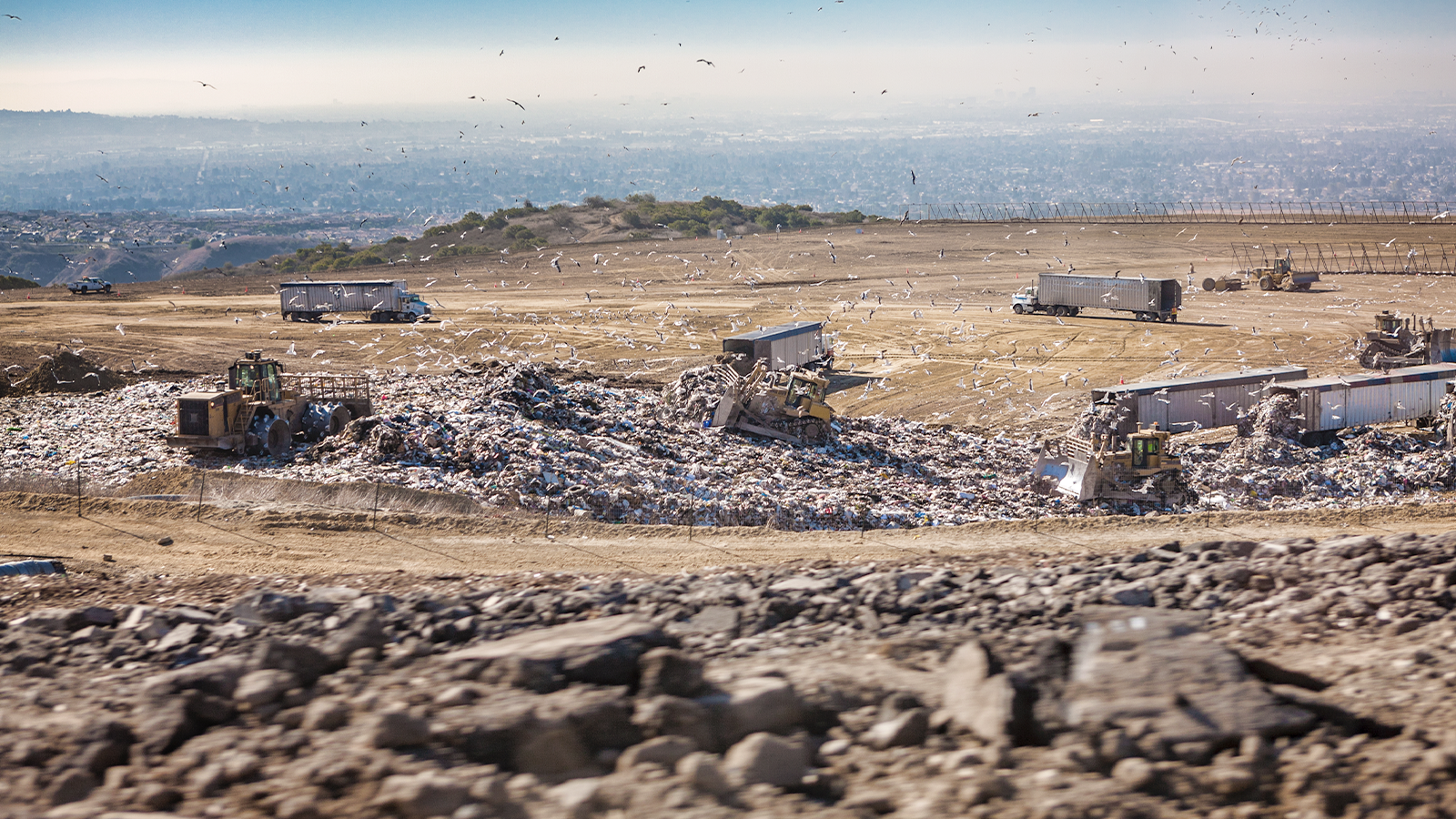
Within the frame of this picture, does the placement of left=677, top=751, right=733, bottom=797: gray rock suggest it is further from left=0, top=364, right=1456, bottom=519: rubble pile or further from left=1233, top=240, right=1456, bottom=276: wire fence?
left=1233, top=240, right=1456, bottom=276: wire fence

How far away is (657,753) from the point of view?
→ 5.45 meters

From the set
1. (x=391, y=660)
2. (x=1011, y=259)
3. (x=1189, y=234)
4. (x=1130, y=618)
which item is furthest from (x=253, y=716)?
(x=1189, y=234)

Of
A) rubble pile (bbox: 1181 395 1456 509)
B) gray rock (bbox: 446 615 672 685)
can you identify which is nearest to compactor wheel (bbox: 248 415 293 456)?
gray rock (bbox: 446 615 672 685)

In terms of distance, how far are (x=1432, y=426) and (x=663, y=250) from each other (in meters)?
45.2

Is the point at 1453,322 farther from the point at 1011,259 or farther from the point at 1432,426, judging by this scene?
the point at 1011,259

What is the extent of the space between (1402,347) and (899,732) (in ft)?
98.7

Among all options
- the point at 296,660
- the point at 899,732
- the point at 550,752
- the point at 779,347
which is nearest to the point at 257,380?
the point at 779,347

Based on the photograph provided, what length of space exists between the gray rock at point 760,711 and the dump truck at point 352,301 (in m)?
35.4

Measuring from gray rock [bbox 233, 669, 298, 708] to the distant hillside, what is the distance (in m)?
54.9

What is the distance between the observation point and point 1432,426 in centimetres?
2252

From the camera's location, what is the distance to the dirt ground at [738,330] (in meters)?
14.8

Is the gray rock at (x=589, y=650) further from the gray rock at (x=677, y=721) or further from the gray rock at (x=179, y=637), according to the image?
the gray rock at (x=179, y=637)

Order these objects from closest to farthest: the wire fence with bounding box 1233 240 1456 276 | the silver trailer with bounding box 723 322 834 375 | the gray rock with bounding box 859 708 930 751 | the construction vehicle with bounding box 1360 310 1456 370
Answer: the gray rock with bounding box 859 708 930 751, the silver trailer with bounding box 723 322 834 375, the construction vehicle with bounding box 1360 310 1456 370, the wire fence with bounding box 1233 240 1456 276

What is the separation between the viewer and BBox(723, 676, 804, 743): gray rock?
5754 mm
